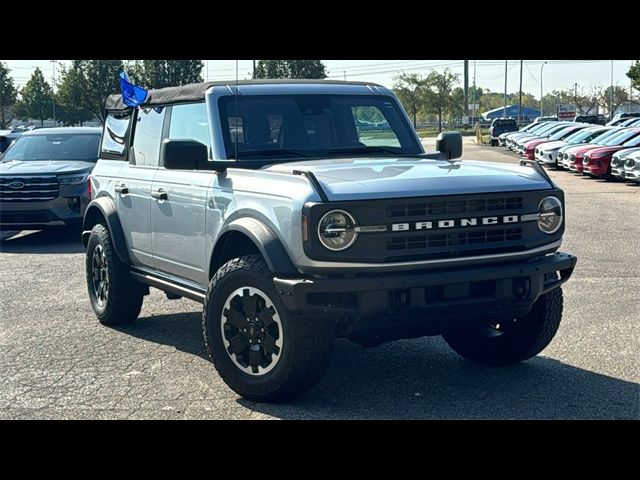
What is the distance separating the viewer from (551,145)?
3167 cm

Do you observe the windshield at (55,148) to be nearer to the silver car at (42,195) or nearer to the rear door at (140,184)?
the silver car at (42,195)

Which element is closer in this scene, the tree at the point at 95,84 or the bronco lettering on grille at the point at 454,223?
the bronco lettering on grille at the point at 454,223

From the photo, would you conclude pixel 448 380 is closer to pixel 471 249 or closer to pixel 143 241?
pixel 471 249

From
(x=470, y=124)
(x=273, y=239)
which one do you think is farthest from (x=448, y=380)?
(x=470, y=124)

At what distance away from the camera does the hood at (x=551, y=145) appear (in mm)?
30984

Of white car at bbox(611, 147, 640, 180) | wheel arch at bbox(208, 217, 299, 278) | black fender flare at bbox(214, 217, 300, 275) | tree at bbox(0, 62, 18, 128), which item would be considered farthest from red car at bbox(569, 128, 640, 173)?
tree at bbox(0, 62, 18, 128)

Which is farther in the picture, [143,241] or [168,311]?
[168,311]

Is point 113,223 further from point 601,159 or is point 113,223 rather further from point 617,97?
point 617,97

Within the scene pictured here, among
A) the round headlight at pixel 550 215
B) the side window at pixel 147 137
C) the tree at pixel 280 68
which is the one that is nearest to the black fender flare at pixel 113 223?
the side window at pixel 147 137

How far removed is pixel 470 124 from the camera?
325ft

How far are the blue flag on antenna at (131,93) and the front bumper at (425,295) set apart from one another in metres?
3.14

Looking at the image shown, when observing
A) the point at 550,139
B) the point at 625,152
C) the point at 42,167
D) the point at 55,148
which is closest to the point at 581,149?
the point at 625,152

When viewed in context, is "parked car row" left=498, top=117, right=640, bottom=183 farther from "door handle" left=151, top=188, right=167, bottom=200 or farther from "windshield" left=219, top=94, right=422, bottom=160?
"door handle" left=151, top=188, right=167, bottom=200

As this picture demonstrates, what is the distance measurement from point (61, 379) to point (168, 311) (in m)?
2.39
